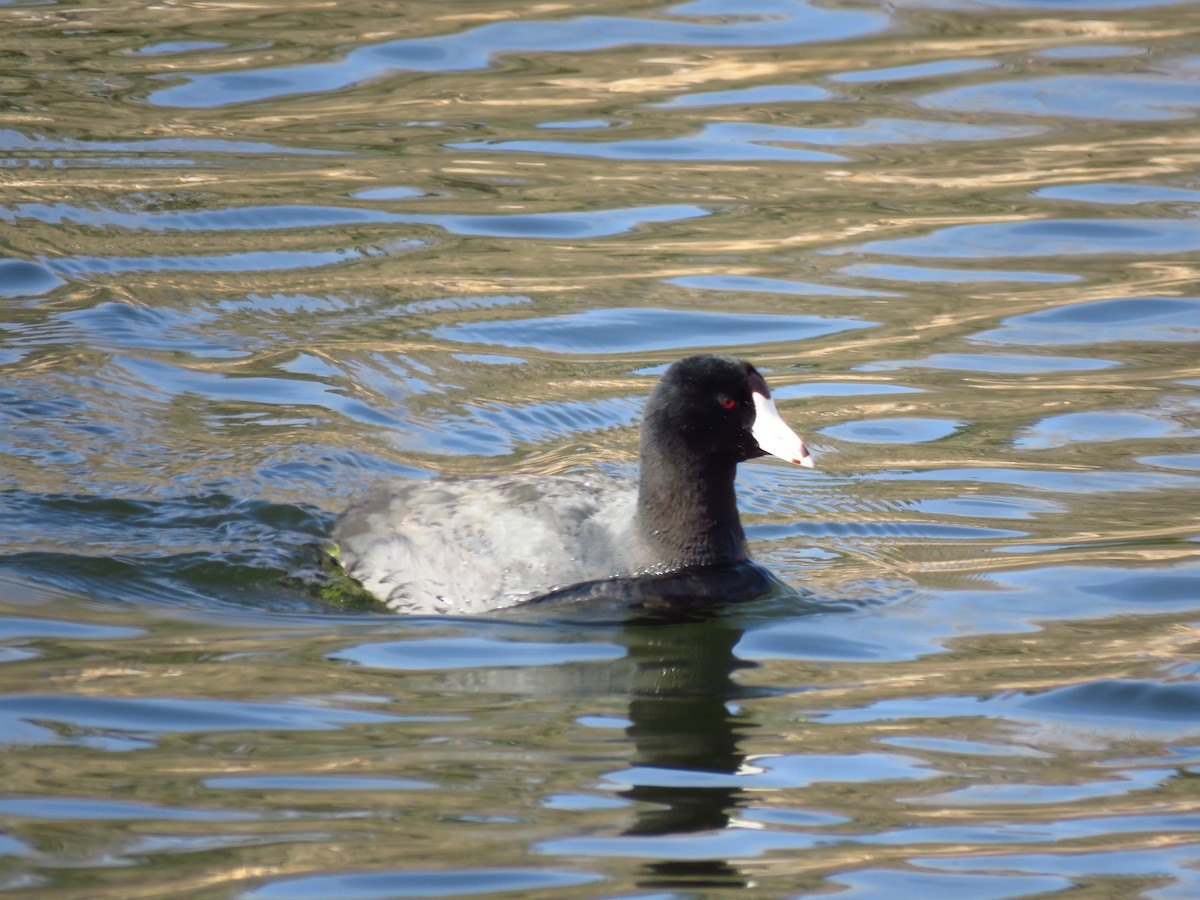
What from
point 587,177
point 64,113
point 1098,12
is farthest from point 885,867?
point 1098,12

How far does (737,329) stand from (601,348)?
0.79 m

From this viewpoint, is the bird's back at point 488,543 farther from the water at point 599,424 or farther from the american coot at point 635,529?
the water at point 599,424

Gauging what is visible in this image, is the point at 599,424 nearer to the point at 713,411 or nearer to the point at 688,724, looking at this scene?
the point at 713,411

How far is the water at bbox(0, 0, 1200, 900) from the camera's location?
446 centimetres

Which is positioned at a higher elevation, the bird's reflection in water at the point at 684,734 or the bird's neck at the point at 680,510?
the bird's neck at the point at 680,510

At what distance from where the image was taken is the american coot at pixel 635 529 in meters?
6.26

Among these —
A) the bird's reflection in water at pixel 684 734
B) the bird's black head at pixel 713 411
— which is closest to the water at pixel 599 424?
the bird's reflection in water at pixel 684 734

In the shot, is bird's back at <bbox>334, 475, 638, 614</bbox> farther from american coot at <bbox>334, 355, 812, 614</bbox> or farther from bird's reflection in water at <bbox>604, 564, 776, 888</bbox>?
bird's reflection in water at <bbox>604, 564, 776, 888</bbox>

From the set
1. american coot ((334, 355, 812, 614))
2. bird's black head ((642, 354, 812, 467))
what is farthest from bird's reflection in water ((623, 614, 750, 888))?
bird's black head ((642, 354, 812, 467))

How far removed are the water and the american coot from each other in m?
0.21

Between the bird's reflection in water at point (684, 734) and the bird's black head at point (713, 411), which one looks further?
the bird's black head at point (713, 411)

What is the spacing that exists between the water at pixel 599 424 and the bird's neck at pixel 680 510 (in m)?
0.30

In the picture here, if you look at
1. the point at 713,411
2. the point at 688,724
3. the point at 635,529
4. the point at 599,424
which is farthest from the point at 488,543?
the point at 599,424

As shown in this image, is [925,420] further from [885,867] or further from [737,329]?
[885,867]
